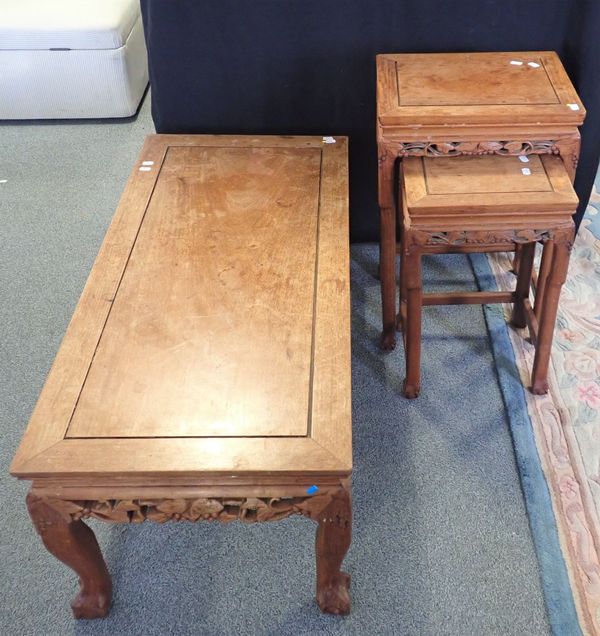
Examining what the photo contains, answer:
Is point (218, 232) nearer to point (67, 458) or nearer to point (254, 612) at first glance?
point (67, 458)

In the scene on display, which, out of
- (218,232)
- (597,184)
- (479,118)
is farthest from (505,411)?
(597,184)

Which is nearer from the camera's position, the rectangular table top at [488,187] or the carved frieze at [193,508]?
the carved frieze at [193,508]

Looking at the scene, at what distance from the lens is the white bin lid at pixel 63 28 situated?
2.88 metres

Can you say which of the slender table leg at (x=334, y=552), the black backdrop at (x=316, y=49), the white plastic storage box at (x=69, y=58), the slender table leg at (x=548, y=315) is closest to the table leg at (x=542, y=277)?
the slender table leg at (x=548, y=315)

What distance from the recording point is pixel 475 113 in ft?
4.89

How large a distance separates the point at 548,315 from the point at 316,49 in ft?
3.03

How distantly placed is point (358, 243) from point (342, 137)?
0.49 m

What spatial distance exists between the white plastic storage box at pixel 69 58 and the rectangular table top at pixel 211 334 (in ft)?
4.75

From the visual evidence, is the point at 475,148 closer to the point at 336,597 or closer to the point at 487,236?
the point at 487,236

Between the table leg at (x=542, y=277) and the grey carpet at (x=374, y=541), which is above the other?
the table leg at (x=542, y=277)

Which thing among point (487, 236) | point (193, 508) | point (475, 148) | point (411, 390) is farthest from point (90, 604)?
point (475, 148)

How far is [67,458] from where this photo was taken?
1.09 metres

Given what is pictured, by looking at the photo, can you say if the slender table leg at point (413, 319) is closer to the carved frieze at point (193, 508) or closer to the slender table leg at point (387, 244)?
the slender table leg at point (387, 244)

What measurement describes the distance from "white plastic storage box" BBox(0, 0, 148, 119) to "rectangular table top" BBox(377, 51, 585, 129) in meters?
1.68
